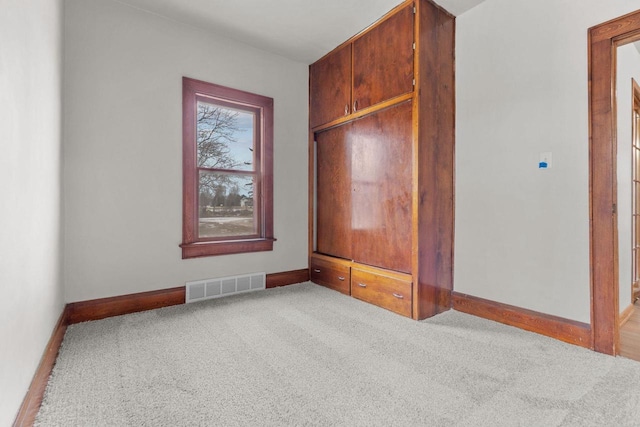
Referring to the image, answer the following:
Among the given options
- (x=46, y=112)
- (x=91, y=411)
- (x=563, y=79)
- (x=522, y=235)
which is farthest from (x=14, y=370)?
(x=563, y=79)

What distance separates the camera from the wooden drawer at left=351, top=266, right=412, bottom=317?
9.00ft

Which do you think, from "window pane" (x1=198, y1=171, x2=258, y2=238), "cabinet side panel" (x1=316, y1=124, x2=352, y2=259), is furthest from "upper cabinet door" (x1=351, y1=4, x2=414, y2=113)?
"window pane" (x1=198, y1=171, x2=258, y2=238)

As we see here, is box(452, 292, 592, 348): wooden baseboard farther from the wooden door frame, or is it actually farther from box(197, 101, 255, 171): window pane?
box(197, 101, 255, 171): window pane

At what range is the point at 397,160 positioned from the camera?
2.86 m

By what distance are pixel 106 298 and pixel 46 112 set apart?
1.57m

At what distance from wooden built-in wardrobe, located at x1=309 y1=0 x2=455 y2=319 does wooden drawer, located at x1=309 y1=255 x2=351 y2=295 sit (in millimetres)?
18

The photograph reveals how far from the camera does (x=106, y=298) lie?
2666 mm

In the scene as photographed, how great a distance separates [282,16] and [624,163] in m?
3.45

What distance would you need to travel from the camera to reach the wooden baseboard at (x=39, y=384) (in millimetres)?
1344

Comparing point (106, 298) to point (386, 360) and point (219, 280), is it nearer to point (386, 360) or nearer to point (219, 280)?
point (219, 280)

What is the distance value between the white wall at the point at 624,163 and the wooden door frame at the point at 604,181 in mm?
811

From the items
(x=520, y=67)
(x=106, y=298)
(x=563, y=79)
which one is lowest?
(x=106, y=298)

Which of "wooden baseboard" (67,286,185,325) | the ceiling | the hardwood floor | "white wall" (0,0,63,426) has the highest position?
the ceiling

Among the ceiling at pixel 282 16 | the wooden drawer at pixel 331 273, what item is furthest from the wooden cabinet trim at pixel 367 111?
the wooden drawer at pixel 331 273
